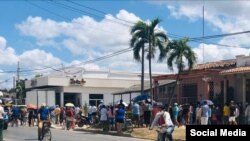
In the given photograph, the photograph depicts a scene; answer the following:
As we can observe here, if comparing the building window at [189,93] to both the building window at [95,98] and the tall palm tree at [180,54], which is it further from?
the building window at [95,98]

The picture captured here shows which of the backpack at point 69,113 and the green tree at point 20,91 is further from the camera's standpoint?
the green tree at point 20,91

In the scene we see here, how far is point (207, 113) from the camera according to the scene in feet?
89.7

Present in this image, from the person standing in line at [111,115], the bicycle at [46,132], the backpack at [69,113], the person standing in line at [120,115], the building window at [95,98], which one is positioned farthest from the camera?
the building window at [95,98]

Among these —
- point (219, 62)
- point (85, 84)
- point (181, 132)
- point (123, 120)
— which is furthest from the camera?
point (85, 84)

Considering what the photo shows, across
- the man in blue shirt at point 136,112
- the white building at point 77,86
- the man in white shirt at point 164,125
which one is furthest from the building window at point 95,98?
the man in white shirt at point 164,125

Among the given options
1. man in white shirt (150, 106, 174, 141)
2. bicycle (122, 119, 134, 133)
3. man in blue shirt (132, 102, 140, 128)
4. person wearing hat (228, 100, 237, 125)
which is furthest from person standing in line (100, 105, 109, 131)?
man in white shirt (150, 106, 174, 141)

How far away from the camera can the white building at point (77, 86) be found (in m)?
60.9

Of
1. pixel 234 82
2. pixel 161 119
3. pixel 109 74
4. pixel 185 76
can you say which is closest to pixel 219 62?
pixel 185 76

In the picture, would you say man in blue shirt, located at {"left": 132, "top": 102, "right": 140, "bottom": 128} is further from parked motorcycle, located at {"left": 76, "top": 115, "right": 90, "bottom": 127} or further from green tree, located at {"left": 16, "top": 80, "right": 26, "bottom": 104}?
green tree, located at {"left": 16, "top": 80, "right": 26, "bottom": 104}

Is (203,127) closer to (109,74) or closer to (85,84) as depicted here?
(85,84)

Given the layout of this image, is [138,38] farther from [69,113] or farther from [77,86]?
[77,86]

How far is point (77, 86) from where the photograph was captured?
62312 mm

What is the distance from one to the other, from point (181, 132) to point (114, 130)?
5966mm

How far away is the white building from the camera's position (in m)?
60.9
